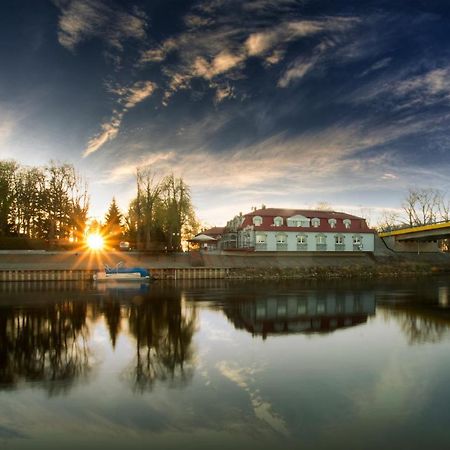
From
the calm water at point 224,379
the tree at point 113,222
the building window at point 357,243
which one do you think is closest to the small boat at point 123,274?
the calm water at point 224,379

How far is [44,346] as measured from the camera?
1786cm

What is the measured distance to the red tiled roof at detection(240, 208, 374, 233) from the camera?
2662 inches

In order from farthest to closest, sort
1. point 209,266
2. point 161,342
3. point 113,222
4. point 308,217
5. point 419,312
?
1. point 113,222
2. point 308,217
3. point 209,266
4. point 419,312
5. point 161,342

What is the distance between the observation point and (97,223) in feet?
307

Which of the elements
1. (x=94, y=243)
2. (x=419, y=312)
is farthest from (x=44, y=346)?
(x=94, y=243)

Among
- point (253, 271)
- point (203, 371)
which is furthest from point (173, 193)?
point (203, 371)

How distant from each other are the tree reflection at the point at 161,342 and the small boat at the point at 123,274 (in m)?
22.3

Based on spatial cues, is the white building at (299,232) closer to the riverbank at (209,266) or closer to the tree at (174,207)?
the riverbank at (209,266)

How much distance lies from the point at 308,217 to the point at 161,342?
182ft

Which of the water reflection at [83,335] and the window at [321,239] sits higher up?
the window at [321,239]

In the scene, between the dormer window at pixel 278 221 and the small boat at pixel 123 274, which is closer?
the small boat at pixel 123 274

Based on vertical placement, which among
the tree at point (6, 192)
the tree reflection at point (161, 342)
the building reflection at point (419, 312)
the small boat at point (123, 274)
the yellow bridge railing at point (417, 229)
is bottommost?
the building reflection at point (419, 312)

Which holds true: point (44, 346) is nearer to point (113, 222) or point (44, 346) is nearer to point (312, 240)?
point (312, 240)

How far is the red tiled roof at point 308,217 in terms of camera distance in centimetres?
6762
